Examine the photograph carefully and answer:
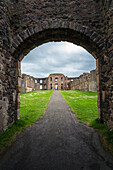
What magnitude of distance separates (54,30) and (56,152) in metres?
4.89

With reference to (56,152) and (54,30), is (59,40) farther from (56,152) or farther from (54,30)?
(56,152)

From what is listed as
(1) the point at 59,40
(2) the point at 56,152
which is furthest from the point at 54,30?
(2) the point at 56,152

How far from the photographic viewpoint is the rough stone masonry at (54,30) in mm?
4094

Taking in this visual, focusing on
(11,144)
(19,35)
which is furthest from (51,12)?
(11,144)

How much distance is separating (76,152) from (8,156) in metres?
1.77

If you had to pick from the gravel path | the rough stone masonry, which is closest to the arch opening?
the rough stone masonry

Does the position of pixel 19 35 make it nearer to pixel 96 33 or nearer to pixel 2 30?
pixel 2 30

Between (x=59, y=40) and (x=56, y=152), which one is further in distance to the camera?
(x=59, y=40)

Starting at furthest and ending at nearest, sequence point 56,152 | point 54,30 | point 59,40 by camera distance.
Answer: point 59,40 → point 54,30 → point 56,152

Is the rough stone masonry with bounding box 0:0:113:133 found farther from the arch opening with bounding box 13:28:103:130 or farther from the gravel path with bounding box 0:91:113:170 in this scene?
the gravel path with bounding box 0:91:113:170

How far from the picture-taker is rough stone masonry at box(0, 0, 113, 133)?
13.4ft

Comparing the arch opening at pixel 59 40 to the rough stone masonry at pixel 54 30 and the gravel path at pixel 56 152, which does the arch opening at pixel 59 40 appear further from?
the gravel path at pixel 56 152

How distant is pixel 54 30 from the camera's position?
459cm

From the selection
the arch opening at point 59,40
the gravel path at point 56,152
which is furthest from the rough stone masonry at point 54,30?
the gravel path at point 56,152
